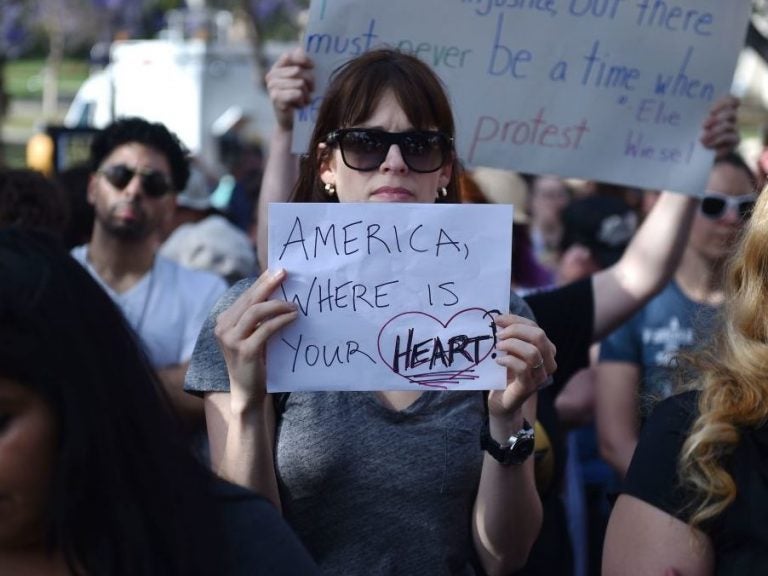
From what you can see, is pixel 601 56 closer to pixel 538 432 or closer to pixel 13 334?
pixel 538 432

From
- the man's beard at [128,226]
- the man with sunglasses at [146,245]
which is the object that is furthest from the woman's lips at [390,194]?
the man's beard at [128,226]

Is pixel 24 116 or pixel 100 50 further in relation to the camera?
pixel 24 116

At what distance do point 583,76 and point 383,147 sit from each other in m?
1.37

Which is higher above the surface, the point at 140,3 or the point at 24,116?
the point at 140,3

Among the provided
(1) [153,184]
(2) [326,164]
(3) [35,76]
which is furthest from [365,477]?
(3) [35,76]

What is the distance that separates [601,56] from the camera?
4094mm

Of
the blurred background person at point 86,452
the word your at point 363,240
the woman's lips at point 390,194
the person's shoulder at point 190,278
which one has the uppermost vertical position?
the woman's lips at point 390,194

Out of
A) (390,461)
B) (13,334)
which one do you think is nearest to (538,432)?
(390,461)

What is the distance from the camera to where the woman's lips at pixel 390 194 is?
288cm

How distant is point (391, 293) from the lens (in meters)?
2.69

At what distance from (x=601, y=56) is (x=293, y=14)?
73.1 ft

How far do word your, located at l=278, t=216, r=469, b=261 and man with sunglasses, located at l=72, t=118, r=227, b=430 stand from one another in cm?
177

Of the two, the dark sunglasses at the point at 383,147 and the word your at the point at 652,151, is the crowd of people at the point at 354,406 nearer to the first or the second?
the dark sunglasses at the point at 383,147

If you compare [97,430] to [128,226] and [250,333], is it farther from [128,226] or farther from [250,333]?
[128,226]
